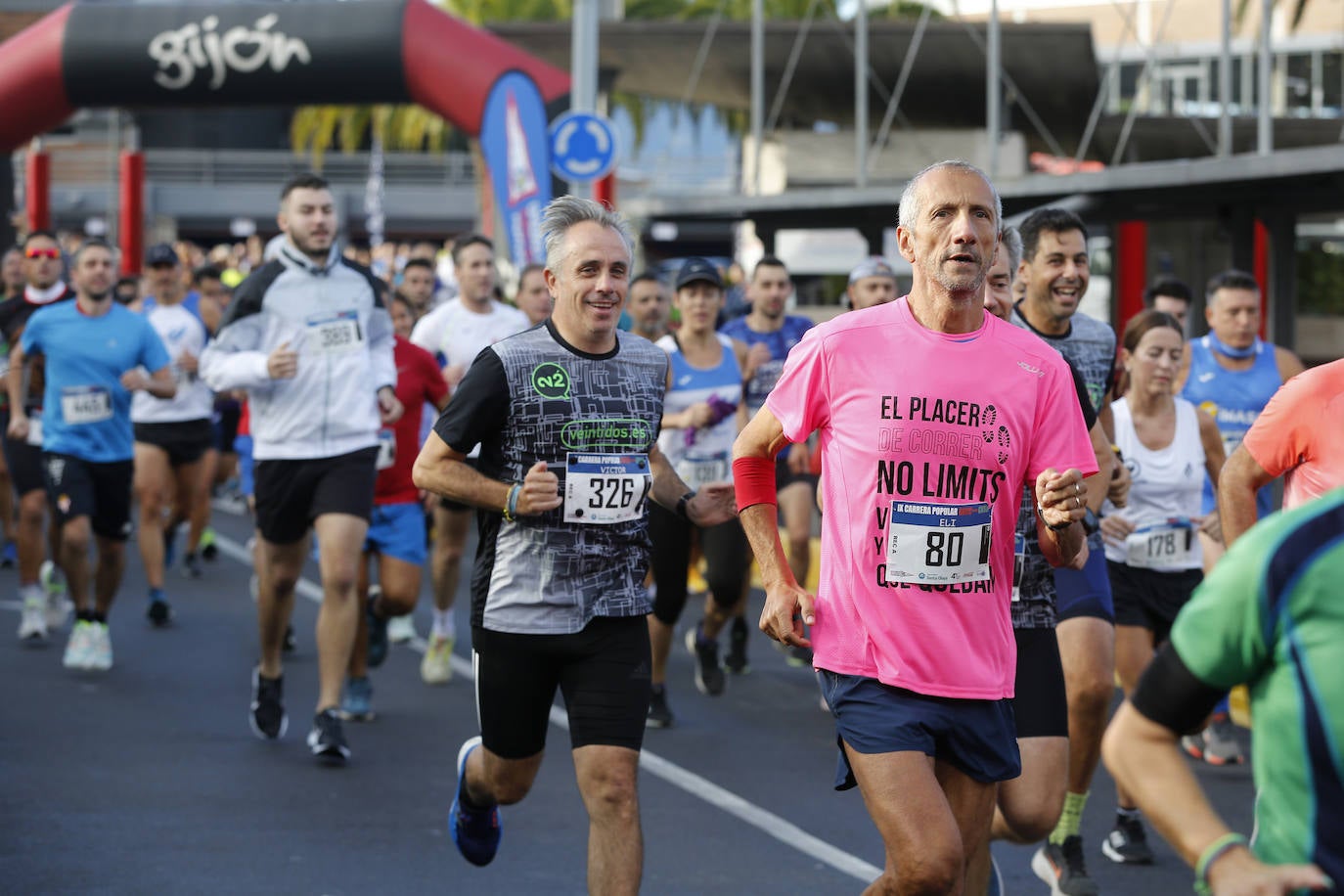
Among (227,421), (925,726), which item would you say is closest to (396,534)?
(925,726)

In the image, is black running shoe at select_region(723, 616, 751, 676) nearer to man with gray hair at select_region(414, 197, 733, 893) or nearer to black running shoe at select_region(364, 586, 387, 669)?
black running shoe at select_region(364, 586, 387, 669)

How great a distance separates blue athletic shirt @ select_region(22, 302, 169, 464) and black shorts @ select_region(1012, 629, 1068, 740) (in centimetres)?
643

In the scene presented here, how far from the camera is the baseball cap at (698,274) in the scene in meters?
9.45

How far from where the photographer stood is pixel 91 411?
10133 mm

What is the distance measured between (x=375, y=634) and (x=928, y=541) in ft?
18.7

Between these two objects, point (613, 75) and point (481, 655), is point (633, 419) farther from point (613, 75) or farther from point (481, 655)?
point (613, 75)

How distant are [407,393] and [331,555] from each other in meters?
2.05

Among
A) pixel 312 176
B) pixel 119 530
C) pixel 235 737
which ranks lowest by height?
pixel 235 737

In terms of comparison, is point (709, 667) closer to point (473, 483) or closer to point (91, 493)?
point (91, 493)

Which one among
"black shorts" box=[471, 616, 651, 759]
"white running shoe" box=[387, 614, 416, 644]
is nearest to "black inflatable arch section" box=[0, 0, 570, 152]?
"white running shoe" box=[387, 614, 416, 644]

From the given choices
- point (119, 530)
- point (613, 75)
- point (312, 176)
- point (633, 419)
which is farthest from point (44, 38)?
point (633, 419)

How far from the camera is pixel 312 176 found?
7.89m

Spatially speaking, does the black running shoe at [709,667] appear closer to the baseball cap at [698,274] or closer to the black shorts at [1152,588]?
the baseball cap at [698,274]

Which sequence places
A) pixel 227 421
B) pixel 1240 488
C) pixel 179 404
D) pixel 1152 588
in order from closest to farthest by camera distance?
1. pixel 1240 488
2. pixel 1152 588
3. pixel 179 404
4. pixel 227 421
